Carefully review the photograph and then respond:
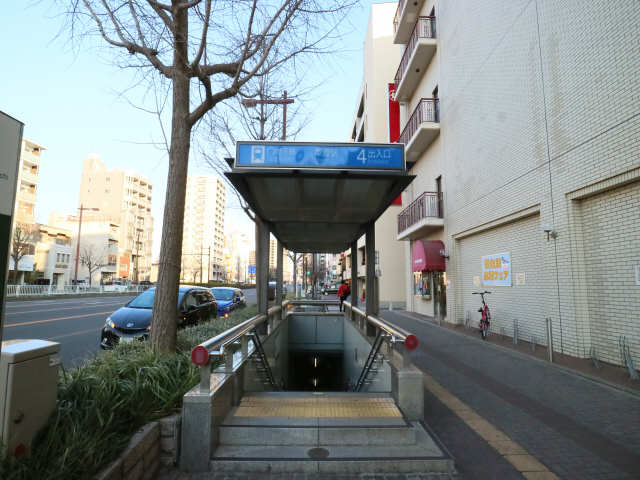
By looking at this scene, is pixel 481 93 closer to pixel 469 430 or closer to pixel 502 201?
pixel 502 201

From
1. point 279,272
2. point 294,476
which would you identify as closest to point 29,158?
point 279,272

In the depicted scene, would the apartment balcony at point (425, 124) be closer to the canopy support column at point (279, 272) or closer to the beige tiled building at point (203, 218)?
the canopy support column at point (279, 272)

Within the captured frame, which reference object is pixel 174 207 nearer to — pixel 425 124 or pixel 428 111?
pixel 425 124

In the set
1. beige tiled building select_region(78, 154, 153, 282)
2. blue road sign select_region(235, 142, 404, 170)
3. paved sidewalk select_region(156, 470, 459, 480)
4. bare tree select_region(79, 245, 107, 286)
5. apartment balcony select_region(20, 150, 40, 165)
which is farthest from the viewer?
beige tiled building select_region(78, 154, 153, 282)

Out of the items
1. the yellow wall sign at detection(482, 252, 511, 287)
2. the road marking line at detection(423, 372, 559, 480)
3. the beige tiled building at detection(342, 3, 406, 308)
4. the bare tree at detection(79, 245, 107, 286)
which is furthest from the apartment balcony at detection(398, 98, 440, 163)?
the bare tree at detection(79, 245, 107, 286)

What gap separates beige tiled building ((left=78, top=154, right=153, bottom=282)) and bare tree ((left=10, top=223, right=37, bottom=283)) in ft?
105

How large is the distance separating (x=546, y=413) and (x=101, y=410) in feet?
17.7

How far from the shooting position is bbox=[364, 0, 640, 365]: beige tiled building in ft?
23.9

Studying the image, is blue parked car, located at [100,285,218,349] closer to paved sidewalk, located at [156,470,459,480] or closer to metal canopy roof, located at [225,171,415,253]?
metal canopy roof, located at [225,171,415,253]

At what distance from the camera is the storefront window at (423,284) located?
1911cm

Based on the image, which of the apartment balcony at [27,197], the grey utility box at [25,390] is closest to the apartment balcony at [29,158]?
the apartment balcony at [27,197]

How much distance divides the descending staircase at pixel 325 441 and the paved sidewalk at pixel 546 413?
446mm

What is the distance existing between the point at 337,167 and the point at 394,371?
2780 mm

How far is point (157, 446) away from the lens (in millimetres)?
3486
